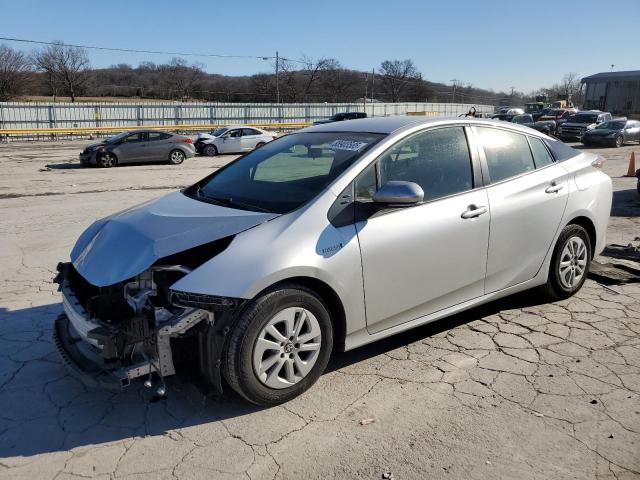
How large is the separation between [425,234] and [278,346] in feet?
4.17

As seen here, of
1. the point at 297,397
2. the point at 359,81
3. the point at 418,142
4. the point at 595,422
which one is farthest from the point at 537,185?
the point at 359,81

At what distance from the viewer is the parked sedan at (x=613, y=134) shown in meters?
27.3

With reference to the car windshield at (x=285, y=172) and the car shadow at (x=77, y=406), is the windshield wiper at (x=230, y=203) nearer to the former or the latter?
the car windshield at (x=285, y=172)

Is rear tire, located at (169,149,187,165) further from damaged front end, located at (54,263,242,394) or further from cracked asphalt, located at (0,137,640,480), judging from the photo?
damaged front end, located at (54,263,242,394)

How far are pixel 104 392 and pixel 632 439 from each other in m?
3.10

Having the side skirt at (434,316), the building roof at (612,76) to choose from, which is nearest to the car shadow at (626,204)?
the side skirt at (434,316)

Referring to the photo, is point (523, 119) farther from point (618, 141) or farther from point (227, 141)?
point (227, 141)

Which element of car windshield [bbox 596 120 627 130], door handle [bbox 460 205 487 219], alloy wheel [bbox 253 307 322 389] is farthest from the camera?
car windshield [bbox 596 120 627 130]

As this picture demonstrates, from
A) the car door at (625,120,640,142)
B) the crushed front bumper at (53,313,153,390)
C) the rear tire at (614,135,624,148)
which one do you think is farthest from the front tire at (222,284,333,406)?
the car door at (625,120,640,142)

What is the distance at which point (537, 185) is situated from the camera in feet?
14.9

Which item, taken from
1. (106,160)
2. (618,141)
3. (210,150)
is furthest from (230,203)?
(618,141)

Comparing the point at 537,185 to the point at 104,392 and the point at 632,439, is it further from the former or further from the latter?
the point at 104,392

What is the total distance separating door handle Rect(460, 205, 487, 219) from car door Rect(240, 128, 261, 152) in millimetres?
22960

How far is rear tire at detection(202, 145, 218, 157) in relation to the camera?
2564cm
